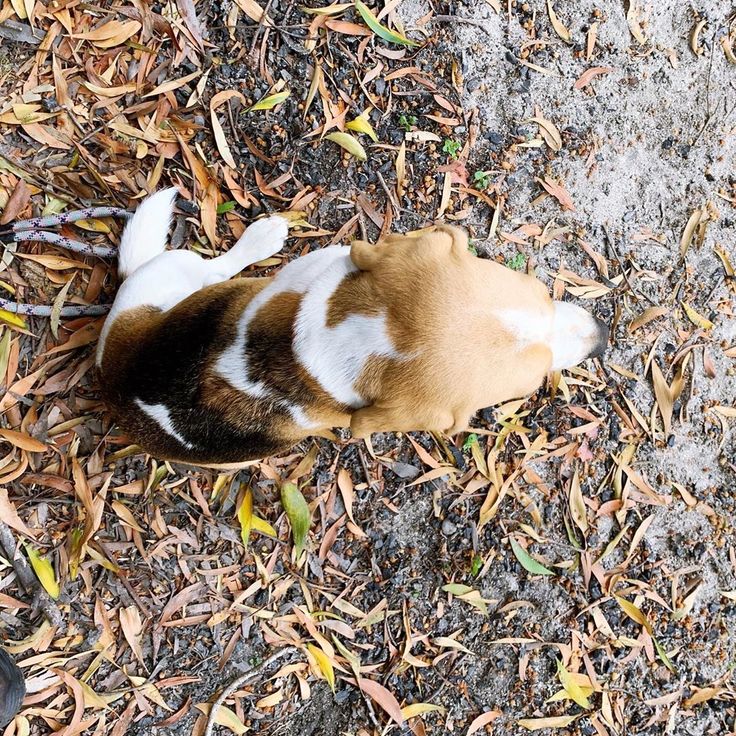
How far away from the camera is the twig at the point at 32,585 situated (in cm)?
384

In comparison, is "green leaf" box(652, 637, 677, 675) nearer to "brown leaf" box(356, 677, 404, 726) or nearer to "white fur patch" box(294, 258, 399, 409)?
"brown leaf" box(356, 677, 404, 726)

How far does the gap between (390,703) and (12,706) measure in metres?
2.12

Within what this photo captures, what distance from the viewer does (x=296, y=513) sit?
4160mm

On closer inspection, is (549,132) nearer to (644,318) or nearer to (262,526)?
(644,318)

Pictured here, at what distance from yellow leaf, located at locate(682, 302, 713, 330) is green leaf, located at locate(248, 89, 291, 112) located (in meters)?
2.97

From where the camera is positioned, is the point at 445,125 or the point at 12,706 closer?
the point at 12,706

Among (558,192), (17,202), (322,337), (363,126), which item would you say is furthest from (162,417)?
(558,192)

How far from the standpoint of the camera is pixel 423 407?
2.89 m

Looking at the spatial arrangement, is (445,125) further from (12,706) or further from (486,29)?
(12,706)

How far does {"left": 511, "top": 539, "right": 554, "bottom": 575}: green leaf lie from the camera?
172 inches

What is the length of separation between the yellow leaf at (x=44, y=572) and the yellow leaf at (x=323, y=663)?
151 centimetres

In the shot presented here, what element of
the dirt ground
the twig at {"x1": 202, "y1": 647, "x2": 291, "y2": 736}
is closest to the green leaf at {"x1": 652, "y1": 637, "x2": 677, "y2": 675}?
the dirt ground

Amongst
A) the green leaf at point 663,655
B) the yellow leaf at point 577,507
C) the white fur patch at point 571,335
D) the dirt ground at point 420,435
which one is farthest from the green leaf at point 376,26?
the green leaf at point 663,655

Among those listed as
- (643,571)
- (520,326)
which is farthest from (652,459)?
(520,326)
